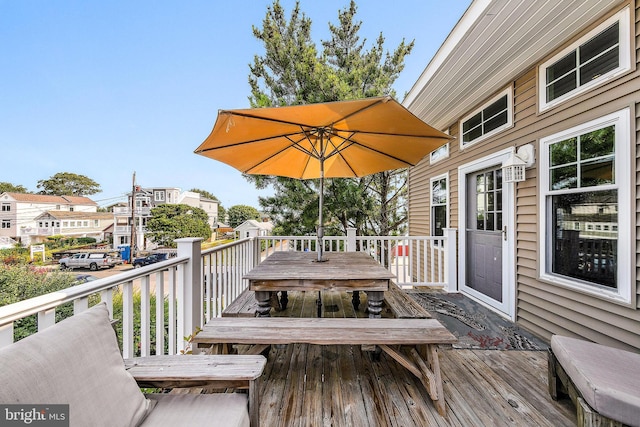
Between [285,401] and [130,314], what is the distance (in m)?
1.14

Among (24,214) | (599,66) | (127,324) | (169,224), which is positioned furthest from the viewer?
(169,224)

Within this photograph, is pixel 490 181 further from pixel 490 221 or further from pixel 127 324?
pixel 127 324

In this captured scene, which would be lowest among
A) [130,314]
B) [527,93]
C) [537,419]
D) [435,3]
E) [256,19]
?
[537,419]

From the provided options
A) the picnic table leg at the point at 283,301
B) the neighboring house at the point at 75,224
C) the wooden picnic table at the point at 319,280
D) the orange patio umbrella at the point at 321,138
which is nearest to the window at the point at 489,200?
Result: the orange patio umbrella at the point at 321,138

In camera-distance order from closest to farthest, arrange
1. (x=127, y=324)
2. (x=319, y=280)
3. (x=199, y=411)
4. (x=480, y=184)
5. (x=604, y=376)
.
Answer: (x=199, y=411), (x=604, y=376), (x=127, y=324), (x=319, y=280), (x=480, y=184)

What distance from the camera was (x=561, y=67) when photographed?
8.79 feet

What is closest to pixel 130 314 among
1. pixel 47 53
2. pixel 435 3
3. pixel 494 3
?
pixel 494 3

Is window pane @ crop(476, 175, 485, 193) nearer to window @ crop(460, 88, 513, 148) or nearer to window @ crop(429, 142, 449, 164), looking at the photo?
window @ crop(460, 88, 513, 148)

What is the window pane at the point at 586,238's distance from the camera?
222 centimetres

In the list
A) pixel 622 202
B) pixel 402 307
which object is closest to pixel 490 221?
pixel 622 202

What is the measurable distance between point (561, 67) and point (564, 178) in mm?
1117

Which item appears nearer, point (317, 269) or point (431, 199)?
point (317, 269)

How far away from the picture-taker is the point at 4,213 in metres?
22.3

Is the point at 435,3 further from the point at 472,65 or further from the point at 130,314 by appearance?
the point at 130,314
